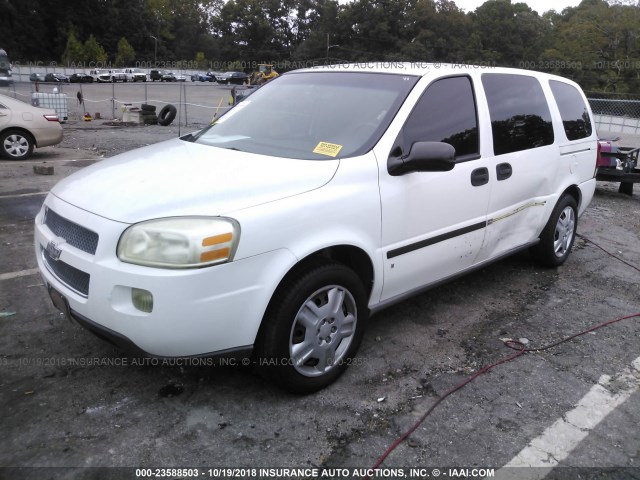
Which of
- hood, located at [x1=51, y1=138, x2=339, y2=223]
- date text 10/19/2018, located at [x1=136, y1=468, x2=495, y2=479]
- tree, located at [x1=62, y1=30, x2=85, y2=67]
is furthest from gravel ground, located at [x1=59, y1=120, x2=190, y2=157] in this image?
tree, located at [x1=62, y1=30, x2=85, y2=67]

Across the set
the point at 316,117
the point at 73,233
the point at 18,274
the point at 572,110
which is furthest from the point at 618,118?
the point at 73,233

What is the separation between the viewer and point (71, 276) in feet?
8.94

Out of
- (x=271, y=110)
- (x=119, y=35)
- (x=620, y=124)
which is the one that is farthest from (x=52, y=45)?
(x=271, y=110)

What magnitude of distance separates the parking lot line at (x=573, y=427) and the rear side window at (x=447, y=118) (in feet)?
5.69

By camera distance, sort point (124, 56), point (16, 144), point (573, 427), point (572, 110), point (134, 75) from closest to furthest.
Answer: point (573, 427) → point (572, 110) → point (16, 144) → point (134, 75) → point (124, 56)

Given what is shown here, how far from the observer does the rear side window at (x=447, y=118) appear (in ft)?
11.1

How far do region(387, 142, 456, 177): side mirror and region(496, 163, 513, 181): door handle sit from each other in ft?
3.21

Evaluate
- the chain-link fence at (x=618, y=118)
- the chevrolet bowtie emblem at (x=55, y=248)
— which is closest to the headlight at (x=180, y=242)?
the chevrolet bowtie emblem at (x=55, y=248)

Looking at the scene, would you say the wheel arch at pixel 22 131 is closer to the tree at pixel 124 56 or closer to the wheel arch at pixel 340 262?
the wheel arch at pixel 340 262

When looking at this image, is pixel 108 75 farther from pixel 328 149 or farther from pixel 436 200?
pixel 436 200

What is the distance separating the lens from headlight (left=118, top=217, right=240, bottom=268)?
2.40m

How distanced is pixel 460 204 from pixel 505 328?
106 cm

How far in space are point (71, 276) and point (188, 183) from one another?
771mm

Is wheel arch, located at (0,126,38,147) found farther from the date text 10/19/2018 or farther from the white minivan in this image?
the date text 10/19/2018
